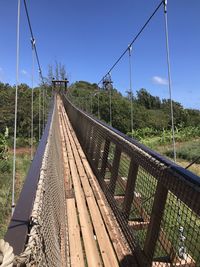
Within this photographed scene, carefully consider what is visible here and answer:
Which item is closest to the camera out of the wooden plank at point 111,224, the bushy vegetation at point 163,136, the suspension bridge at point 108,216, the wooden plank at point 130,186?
the suspension bridge at point 108,216

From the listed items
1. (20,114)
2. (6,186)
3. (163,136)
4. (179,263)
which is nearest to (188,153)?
(163,136)

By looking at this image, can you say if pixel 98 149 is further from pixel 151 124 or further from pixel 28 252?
pixel 151 124

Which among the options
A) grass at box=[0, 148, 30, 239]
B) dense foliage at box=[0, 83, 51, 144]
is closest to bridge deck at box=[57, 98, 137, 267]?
grass at box=[0, 148, 30, 239]

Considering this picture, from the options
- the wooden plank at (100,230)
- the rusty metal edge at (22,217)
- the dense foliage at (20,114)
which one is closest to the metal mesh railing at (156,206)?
the wooden plank at (100,230)

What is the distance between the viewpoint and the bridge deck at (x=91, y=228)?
239 centimetres

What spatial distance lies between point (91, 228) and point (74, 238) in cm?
25

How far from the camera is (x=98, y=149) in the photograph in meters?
4.94

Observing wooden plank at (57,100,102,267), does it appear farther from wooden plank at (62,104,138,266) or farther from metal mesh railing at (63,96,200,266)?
metal mesh railing at (63,96,200,266)

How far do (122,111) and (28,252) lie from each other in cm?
3603

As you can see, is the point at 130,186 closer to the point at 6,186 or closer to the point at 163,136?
the point at 6,186

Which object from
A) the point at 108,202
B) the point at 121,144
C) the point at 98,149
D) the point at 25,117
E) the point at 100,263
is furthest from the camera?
the point at 25,117

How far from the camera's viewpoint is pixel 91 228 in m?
2.91

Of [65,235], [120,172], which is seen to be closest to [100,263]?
[65,235]

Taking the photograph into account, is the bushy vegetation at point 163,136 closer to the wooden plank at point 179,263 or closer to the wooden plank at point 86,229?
the wooden plank at point 86,229
